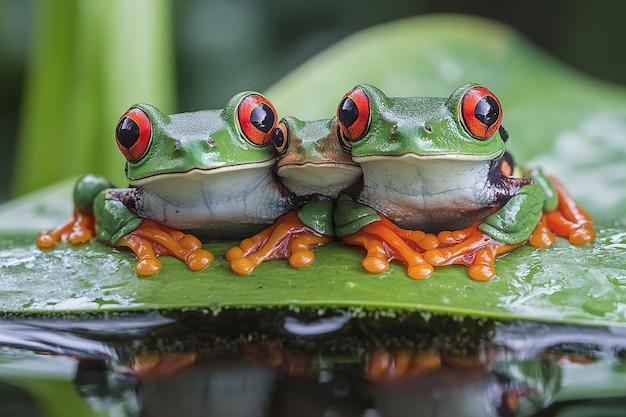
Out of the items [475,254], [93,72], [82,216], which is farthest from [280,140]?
[93,72]

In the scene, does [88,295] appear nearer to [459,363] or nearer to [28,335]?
[28,335]

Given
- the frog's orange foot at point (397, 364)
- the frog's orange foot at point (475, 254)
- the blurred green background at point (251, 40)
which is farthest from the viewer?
the blurred green background at point (251, 40)

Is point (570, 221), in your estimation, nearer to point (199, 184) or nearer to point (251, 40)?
point (199, 184)

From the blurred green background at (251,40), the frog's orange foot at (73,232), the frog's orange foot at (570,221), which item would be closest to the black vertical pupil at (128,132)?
the frog's orange foot at (73,232)

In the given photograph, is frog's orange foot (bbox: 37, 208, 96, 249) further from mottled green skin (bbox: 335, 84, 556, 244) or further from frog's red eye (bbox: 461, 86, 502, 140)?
frog's red eye (bbox: 461, 86, 502, 140)

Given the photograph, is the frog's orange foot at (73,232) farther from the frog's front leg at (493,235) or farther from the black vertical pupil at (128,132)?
the frog's front leg at (493,235)

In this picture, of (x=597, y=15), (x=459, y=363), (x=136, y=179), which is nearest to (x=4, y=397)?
(x=136, y=179)
